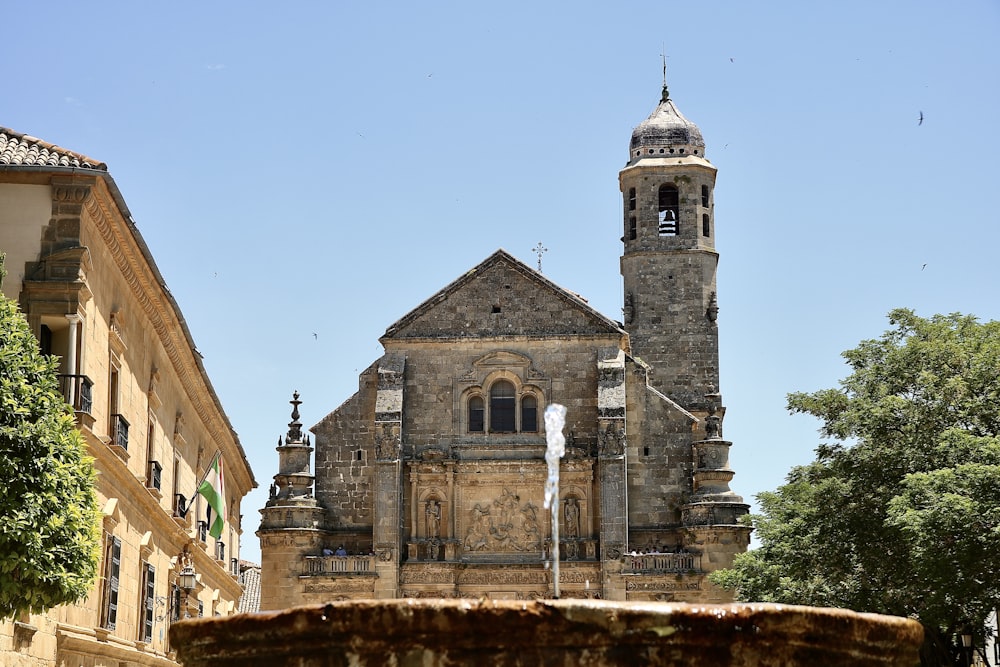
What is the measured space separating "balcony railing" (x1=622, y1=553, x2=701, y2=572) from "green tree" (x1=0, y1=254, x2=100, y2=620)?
25.5 metres

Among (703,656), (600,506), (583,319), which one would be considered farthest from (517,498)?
(703,656)

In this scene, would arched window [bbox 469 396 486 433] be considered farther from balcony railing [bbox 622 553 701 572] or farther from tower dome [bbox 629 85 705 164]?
tower dome [bbox 629 85 705 164]

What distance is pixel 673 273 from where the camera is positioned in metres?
48.2

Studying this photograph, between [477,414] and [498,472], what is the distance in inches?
74.3

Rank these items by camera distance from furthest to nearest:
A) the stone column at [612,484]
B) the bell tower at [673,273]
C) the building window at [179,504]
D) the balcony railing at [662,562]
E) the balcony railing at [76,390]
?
the bell tower at [673,273]
the stone column at [612,484]
the balcony railing at [662,562]
the building window at [179,504]
the balcony railing at [76,390]

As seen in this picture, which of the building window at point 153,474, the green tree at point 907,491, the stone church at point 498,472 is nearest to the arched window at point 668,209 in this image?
the stone church at point 498,472

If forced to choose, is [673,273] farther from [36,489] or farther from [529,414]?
[36,489]

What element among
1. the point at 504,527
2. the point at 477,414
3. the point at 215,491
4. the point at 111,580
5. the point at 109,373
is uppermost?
the point at 477,414

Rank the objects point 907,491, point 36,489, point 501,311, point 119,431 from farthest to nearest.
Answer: point 501,311
point 907,491
point 119,431
point 36,489

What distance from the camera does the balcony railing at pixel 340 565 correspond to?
39.3 metres

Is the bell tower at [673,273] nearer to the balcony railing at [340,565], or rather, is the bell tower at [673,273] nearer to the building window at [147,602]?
the balcony railing at [340,565]

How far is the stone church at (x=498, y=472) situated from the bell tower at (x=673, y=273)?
5.59 meters

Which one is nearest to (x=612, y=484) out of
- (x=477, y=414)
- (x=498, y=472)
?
(x=498, y=472)

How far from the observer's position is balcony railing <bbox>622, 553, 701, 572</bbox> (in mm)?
38219
